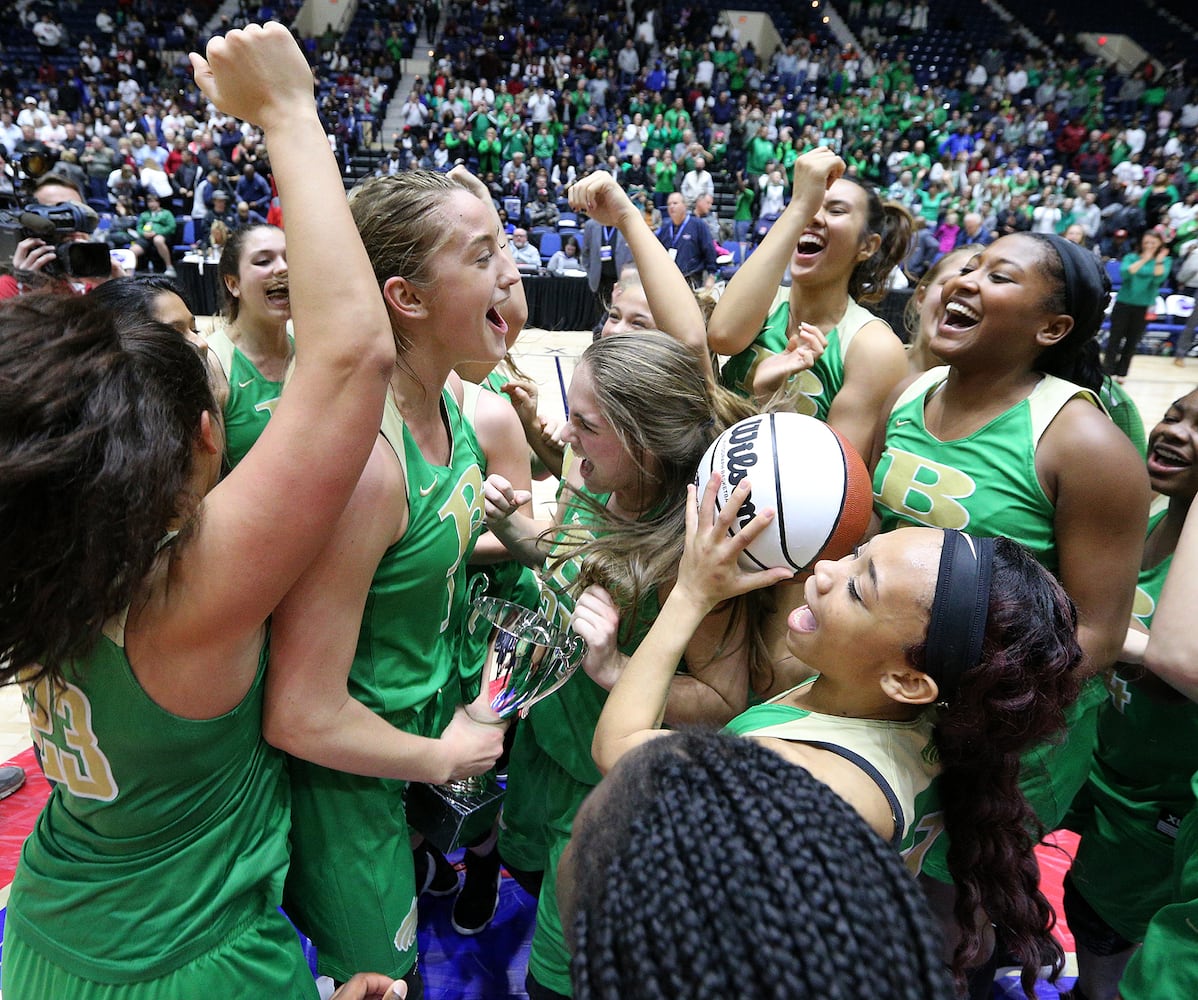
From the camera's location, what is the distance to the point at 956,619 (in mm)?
1330

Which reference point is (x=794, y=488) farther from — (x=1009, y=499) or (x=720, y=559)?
(x=1009, y=499)

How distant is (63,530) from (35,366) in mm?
190

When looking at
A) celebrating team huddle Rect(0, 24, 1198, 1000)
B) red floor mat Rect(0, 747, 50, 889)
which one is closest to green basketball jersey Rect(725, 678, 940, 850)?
celebrating team huddle Rect(0, 24, 1198, 1000)

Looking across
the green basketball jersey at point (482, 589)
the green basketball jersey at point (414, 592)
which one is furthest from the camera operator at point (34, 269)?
the green basketball jersey at point (414, 592)

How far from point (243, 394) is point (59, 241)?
134 centimetres

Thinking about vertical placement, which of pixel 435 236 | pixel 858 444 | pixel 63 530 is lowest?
pixel 858 444

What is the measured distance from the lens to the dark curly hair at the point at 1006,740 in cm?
134

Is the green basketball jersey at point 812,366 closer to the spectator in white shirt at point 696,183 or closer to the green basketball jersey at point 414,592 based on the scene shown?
the green basketball jersey at point 414,592

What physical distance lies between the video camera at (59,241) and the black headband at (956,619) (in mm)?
3491

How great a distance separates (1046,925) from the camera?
150 centimetres

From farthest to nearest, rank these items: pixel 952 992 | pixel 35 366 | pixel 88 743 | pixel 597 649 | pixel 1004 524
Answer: pixel 1004 524 < pixel 597 649 < pixel 88 743 < pixel 35 366 < pixel 952 992

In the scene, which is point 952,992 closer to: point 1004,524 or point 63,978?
point 63,978

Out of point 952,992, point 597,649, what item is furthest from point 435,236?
point 952,992

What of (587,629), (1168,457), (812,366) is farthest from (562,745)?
(1168,457)
